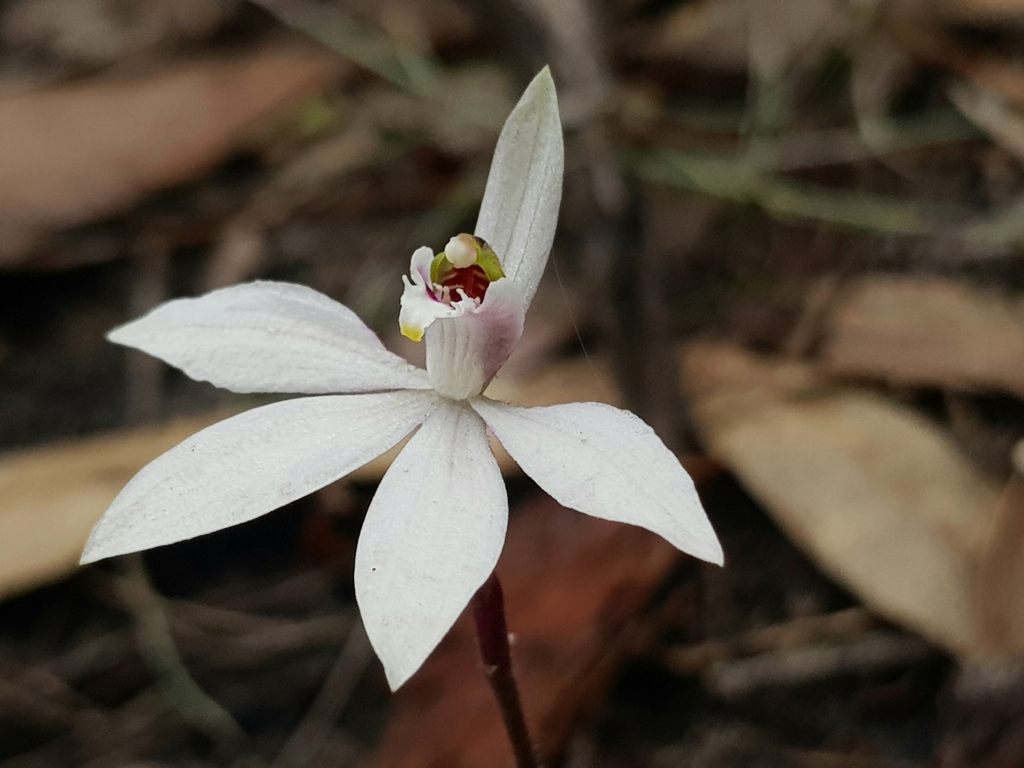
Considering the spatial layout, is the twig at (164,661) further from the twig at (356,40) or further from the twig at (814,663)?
the twig at (356,40)

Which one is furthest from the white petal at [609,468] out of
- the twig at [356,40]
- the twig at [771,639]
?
the twig at [356,40]

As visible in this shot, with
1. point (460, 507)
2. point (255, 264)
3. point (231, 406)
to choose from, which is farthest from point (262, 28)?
point (460, 507)

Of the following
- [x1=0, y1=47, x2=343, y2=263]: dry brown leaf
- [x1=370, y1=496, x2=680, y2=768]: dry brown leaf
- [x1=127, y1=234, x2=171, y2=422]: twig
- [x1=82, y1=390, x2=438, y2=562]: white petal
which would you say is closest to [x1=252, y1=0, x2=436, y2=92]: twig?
[x1=0, y1=47, x2=343, y2=263]: dry brown leaf

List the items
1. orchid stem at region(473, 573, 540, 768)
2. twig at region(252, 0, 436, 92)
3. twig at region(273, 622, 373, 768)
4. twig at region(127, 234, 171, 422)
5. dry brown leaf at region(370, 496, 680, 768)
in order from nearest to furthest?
orchid stem at region(473, 573, 540, 768) < dry brown leaf at region(370, 496, 680, 768) < twig at region(273, 622, 373, 768) < twig at region(127, 234, 171, 422) < twig at region(252, 0, 436, 92)

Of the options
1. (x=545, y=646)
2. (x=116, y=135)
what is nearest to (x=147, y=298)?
(x=116, y=135)

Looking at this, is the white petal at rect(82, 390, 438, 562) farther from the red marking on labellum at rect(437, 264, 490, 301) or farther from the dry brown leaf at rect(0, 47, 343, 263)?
the dry brown leaf at rect(0, 47, 343, 263)
